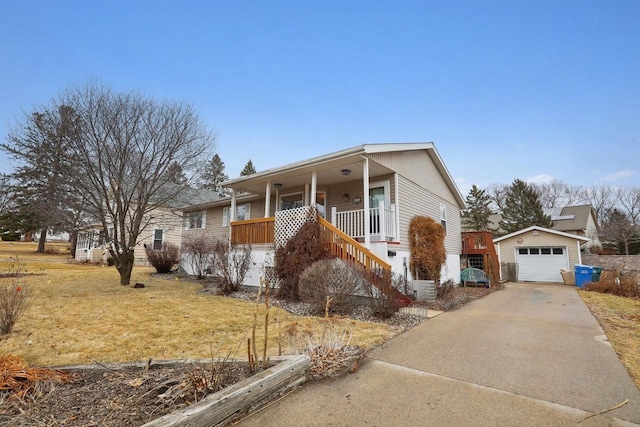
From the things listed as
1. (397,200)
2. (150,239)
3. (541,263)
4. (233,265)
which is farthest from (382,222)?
(150,239)

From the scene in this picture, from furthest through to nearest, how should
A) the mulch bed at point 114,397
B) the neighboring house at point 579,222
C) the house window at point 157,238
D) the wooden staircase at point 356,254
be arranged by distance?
the neighboring house at point 579,222 < the house window at point 157,238 < the wooden staircase at point 356,254 < the mulch bed at point 114,397

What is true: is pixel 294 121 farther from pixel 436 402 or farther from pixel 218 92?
pixel 436 402

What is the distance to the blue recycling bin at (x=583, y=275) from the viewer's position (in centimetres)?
1528

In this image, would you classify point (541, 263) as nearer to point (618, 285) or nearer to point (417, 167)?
point (618, 285)

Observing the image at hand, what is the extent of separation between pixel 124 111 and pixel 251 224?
5979 mm

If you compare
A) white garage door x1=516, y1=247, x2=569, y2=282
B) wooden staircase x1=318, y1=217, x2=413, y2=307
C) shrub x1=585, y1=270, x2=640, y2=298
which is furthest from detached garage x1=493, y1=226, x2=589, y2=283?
wooden staircase x1=318, y1=217, x2=413, y2=307

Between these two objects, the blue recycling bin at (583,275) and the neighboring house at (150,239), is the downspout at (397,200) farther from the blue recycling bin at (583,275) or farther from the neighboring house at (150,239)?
the blue recycling bin at (583,275)

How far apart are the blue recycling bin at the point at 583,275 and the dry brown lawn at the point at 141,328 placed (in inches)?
609

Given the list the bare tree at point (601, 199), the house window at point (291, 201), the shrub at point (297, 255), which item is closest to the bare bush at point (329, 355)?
the shrub at point (297, 255)

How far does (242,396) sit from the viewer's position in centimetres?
270

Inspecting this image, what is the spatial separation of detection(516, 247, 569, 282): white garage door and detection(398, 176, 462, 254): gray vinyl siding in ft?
19.5

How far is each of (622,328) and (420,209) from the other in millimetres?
7189

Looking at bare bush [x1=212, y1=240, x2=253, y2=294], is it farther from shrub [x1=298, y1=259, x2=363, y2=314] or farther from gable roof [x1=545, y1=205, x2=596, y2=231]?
gable roof [x1=545, y1=205, x2=596, y2=231]

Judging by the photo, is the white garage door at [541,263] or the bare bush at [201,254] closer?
the bare bush at [201,254]
